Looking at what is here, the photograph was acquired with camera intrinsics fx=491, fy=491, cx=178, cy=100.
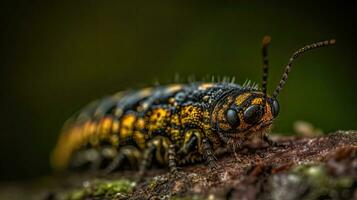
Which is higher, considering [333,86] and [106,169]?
[333,86]

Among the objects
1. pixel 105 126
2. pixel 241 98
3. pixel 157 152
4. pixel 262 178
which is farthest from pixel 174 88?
pixel 262 178

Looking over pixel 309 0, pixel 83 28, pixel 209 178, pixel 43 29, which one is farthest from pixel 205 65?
pixel 209 178

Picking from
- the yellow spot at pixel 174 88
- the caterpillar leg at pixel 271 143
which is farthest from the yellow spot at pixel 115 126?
the caterpillar leg at pixel 271 143

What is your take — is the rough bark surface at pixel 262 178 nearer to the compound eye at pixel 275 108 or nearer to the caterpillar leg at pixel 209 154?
the caterpillar leg at pixel 209 154

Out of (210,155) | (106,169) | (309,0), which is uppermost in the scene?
(309,0)

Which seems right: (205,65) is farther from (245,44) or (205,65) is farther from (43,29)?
(43,29)

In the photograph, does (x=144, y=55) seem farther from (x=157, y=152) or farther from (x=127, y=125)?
(x=157, y=152)

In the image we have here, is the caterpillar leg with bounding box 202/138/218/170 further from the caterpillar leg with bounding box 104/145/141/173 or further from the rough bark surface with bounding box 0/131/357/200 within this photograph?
the caterpillar leg with bounding box 104/145/141/173

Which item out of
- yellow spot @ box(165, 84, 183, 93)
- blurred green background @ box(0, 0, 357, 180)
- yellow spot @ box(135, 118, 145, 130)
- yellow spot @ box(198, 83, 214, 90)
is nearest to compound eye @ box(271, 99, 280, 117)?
yellow spot @ box(198, 83, 214, 90)
